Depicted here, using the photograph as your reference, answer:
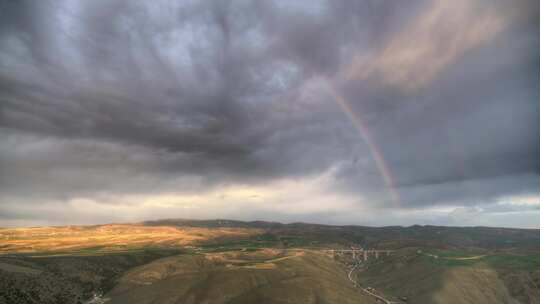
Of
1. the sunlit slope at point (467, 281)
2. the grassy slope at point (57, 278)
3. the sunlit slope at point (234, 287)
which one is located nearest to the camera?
the grassy slope at point (57, 278)

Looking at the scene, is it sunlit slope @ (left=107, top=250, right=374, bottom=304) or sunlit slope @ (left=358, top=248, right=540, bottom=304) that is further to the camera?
sunlit slope @ (left=358, top=248, right=540, bottom=304)

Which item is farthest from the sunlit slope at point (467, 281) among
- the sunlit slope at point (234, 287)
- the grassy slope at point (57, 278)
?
the grassy slope at point (57, 278)

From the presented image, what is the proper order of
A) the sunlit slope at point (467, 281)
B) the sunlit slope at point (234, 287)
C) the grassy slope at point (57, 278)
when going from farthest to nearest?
the sunlit slope at point (467, 281) → the sunlit slope at point (234, 287) → the grassy slope at point (57, 278)

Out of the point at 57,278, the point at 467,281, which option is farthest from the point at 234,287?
the point at 467,281

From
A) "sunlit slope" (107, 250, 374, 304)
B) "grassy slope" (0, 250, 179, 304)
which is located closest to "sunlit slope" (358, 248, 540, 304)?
"sunlit slope" (107, 250, 374, 304)

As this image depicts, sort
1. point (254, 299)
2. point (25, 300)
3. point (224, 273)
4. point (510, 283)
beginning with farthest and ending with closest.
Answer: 1. point (510, 283)
2. point (224, 273)
3. point (254, 299)
4. point (25, 300)

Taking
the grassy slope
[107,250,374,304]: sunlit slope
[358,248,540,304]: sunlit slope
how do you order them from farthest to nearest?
1. [358,248,540,304]: sunlit slope
2. [107,250,374,304]: sunlit slope
3. the grassy slope

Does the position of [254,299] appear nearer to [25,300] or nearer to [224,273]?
[224,273]

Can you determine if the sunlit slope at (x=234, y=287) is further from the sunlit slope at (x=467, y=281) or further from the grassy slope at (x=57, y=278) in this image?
the sunlit slope at (x=467, y=281)

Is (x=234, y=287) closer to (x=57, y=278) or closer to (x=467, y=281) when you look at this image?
(x=57, y=278)

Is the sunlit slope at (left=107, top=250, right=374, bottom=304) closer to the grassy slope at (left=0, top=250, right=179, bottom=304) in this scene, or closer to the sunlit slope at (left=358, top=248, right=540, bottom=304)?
the grassy slope at (left=0, top=250, right=179, bottom=304)

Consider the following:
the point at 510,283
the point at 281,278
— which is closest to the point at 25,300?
the point at 281,278
